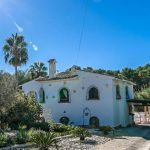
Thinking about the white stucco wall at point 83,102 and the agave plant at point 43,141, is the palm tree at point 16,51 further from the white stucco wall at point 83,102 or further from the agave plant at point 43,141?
the agave plant at point 43,141

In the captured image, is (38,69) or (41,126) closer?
(41,126)

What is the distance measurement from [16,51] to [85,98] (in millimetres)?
22572

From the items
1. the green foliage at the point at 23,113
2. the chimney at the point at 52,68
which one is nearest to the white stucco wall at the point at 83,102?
the chimney at the point at 52,68

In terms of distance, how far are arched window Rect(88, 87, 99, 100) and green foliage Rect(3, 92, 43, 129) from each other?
6.21 m

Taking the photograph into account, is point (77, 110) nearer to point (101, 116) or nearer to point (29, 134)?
point (101, 116)

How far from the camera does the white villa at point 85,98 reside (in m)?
35.0

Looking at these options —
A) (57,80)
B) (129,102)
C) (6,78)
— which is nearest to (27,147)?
(6,78)

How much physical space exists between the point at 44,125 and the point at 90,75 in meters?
9.30

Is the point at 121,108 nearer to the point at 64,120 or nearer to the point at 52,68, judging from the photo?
the point at 64,120

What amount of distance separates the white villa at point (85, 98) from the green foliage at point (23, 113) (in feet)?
16.4

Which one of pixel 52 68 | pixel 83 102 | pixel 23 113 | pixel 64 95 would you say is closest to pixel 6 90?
pixel 23 113

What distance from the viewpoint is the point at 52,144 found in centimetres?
1817

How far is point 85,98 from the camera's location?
1421 inches

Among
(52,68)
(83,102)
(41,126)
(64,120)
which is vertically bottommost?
(41,126)
